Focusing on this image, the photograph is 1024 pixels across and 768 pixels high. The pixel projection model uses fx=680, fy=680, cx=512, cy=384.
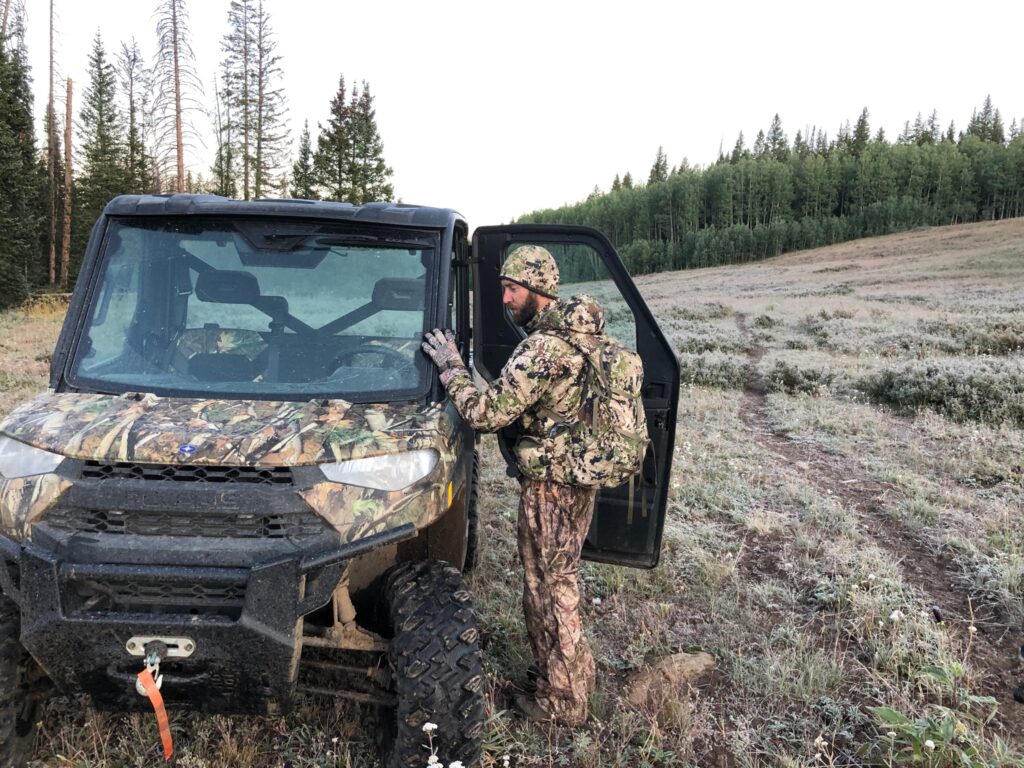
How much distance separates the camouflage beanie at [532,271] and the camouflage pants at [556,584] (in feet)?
2.91

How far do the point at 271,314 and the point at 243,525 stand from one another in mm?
1288

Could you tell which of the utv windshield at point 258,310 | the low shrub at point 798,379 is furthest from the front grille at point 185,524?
the low shrub at point 798,379

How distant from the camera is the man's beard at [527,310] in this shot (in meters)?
3.14

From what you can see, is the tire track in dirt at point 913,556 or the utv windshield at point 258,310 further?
the tire track in dirt at point 913,556

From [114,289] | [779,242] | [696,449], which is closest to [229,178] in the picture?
[696,449]

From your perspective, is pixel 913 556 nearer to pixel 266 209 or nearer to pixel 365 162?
pixel 266 209

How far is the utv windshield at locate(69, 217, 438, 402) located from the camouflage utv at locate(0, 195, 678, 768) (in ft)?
0.03

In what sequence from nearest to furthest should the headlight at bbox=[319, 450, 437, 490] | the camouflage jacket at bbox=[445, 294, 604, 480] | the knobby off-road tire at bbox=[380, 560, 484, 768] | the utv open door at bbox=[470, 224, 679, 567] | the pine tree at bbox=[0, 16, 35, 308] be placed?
the headlight at bbox=[319, 450, 437, 490] → the knobby off-road tire at bbox=[380, 560, 484, 768] → the camouflage jacket at bbox=[445, 294, 604, 480] → the utv open door at bbox=[470, 224, 679, 567] → the pine tree at bbox=[0, 16, 35, 308]

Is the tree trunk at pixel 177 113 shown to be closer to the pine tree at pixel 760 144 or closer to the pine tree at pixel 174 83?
the pine tree at pixel 174 83

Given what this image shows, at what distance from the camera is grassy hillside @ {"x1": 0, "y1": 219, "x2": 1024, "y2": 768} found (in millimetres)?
2977

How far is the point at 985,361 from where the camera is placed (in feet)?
39.7

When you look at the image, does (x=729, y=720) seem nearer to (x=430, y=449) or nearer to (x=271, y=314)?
(x=430, y=449)

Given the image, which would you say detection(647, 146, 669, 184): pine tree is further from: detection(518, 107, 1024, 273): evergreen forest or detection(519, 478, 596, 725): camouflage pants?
detection(519, 478, 596, 725): camouflage pants

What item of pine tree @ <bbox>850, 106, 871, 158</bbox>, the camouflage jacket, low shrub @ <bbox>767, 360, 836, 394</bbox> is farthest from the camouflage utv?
pine tree @ <bbox>850, 106, 871, 158</bbox>
